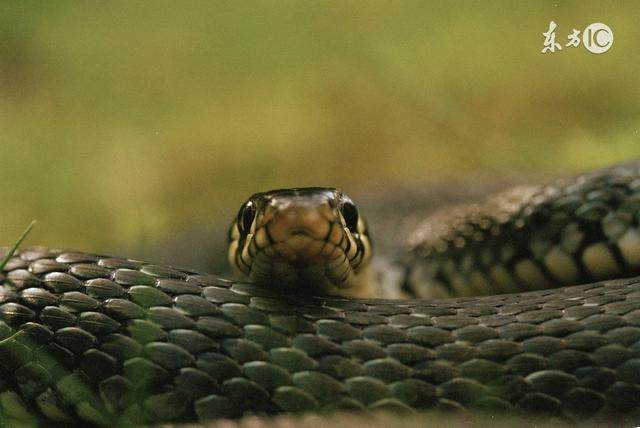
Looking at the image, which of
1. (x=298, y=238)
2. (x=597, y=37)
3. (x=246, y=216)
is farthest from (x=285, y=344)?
(x=597, y=37)

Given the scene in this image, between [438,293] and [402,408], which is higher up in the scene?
[438,293]

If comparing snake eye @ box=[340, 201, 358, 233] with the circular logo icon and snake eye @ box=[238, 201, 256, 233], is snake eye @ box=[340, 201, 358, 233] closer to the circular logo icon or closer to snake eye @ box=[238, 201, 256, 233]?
snake eye @ box=[238, 201, 256, 233]

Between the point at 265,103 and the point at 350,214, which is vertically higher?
the point at 265,103

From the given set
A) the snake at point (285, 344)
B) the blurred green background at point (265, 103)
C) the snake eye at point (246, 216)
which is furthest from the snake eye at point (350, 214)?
the blurred green background at point (265, 103)

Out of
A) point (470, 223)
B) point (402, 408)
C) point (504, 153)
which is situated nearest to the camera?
point (402, 408)

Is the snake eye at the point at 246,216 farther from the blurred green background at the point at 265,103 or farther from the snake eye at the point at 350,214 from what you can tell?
the blurred green background at the point at 265,103

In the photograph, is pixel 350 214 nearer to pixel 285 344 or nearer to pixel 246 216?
pixel 246 216

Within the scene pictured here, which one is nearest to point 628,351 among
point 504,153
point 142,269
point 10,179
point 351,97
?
point 142,269

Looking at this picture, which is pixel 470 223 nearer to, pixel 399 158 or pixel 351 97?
pixel 399 158
